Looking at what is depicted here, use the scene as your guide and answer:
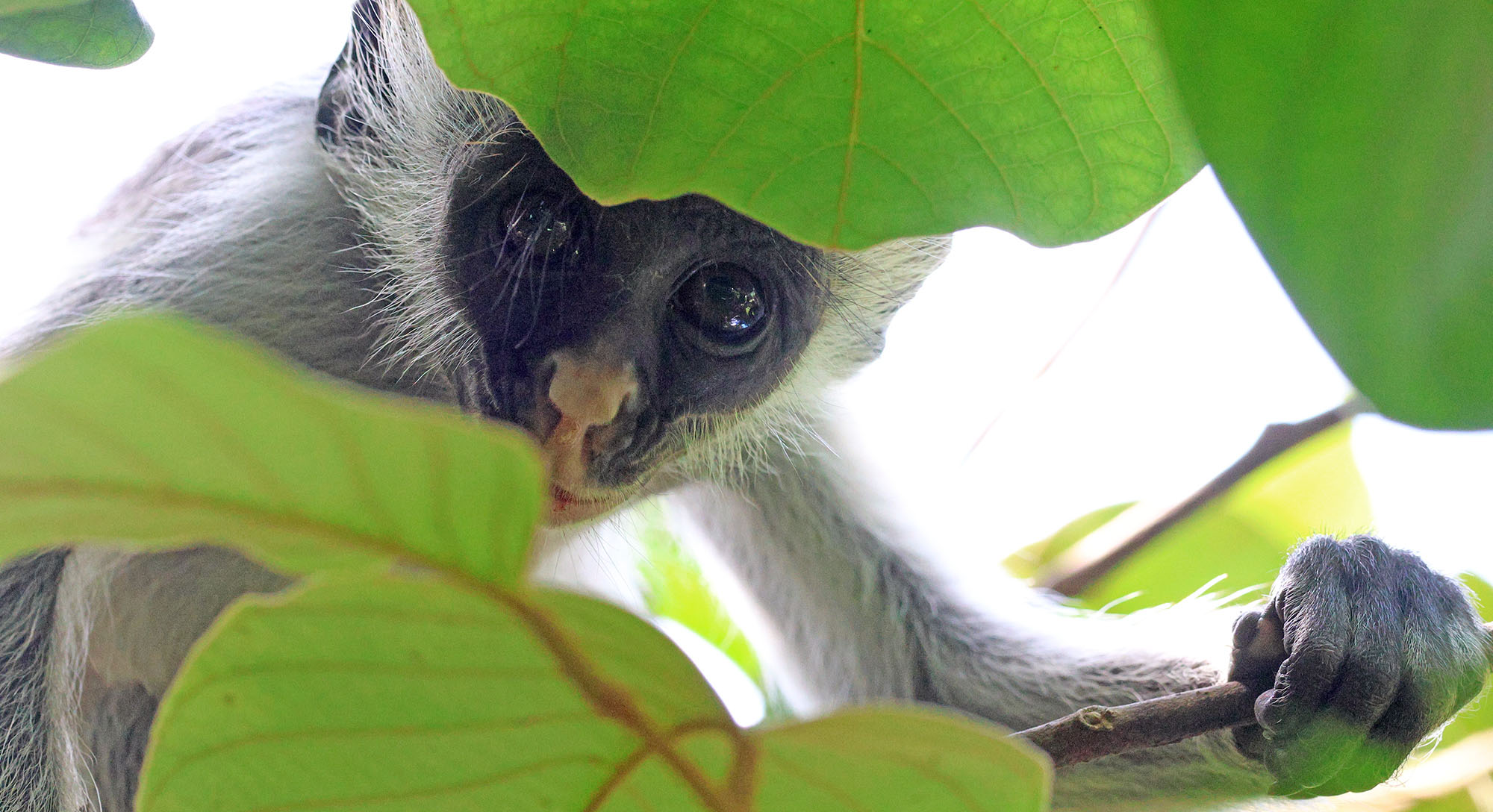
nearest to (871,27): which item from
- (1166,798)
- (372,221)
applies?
(372,221)

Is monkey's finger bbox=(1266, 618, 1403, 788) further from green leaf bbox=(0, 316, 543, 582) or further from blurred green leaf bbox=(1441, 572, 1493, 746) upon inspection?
green leaf bbox=(0, 316, 543, 582)

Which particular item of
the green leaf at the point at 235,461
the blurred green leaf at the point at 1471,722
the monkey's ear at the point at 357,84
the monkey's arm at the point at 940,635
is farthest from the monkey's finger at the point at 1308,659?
the monkey's ear at the point at 357,84

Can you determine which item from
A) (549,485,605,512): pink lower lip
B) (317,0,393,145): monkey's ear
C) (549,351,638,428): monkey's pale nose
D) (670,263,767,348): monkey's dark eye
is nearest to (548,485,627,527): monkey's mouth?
(549,485,605,512): pink lower lip

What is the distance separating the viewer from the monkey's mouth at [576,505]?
4.39 feet

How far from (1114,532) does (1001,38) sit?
1.53m

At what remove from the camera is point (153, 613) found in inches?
66.2

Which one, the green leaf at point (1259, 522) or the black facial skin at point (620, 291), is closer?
the black facial skin at point (620, 291)

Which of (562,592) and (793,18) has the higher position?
(793,18)

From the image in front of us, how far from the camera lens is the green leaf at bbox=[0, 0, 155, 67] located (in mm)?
825

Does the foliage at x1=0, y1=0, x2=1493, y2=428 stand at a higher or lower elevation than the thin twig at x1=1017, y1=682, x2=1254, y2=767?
higher

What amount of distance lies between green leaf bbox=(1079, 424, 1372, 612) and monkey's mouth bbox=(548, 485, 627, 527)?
0.94 metres

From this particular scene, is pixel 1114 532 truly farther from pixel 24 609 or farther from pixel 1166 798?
pixel 24 609

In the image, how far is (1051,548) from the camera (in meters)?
2.37

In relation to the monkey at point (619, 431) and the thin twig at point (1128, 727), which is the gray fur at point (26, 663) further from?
the thin twig at point (1128, 727)
